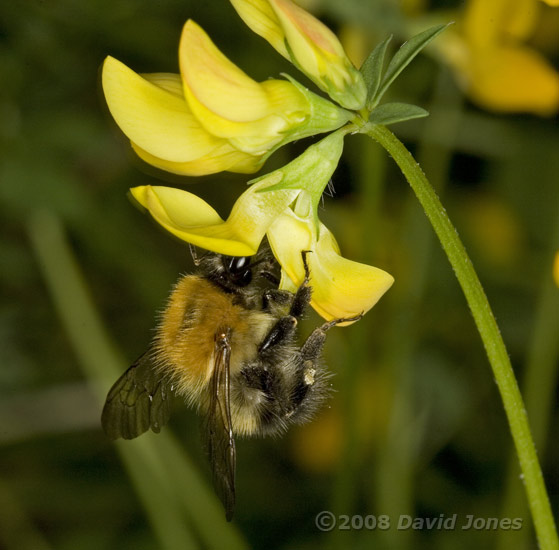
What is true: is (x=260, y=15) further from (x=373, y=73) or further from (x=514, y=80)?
(x=514, y=80)

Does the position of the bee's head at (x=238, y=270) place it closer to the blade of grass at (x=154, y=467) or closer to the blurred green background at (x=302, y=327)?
the blurred green background at (x=302, y=327)

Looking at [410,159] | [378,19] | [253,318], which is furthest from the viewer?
[378,19]

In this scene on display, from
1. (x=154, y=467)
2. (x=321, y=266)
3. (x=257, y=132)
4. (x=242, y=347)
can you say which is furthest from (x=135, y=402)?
(x=154, y=467)

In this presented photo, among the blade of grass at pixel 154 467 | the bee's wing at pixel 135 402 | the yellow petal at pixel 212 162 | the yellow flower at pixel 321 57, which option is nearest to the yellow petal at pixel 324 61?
the yellow flower at pixel 321 57

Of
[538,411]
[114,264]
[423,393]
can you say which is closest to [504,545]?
[538,411]

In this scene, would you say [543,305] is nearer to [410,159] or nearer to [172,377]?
[172,377]

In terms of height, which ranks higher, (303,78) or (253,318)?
(303,78)
